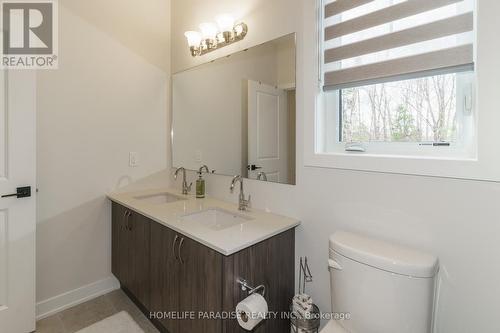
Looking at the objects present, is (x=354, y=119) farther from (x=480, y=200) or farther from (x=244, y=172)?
(x=244, y=172)

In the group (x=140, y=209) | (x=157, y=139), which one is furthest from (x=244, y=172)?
(x=157, y=139)

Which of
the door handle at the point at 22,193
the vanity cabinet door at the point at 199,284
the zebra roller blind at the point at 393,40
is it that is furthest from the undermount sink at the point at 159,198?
the zebra roller blind at the point at 393,40

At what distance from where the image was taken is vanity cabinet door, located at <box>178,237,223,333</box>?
3.86 ft

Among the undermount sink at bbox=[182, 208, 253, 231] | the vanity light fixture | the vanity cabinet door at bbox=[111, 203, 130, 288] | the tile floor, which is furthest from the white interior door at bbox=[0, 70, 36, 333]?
the vanity light fixture

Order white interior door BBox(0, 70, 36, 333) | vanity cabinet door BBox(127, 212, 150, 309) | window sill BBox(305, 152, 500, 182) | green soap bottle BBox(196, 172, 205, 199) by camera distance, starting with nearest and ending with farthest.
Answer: window sill BBox(305, 152, 500, 182), white interior door BBox(0, 70, 36, 333), vanity cabinet door BBox(127, 212, 150, 309), green soap bottle BBox(196, 172, 205, 199)

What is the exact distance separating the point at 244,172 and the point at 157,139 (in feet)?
3.33

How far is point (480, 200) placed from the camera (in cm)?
101

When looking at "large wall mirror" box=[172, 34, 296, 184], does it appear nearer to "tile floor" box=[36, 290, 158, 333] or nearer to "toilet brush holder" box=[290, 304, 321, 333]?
"toilet brush holder" box=[290, 304, 321, 333]

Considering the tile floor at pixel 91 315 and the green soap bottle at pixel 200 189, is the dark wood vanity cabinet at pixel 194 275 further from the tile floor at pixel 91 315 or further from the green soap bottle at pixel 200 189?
the green soap bottle at pixel 200 189

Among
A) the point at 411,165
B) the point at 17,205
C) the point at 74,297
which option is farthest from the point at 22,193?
the point at 411,165

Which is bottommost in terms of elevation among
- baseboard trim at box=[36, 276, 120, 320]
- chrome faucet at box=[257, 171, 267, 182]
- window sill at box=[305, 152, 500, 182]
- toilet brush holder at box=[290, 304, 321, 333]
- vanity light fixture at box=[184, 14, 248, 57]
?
baseboard trim at box=[36, 276, 120, 320]

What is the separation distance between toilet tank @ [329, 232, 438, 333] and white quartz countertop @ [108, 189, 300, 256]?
0.37 meters

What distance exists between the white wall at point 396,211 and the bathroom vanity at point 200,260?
154 mm

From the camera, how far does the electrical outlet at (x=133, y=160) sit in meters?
2.25
